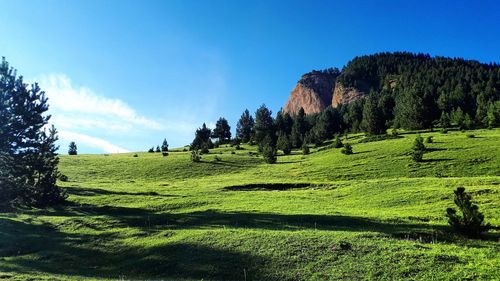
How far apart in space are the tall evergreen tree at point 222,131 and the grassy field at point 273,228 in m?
94.3

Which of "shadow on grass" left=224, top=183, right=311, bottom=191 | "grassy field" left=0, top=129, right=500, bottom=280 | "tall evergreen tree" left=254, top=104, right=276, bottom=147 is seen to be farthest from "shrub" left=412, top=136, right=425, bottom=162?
"tall evergreen tree" left=254, top=104, right=276, bottom=147

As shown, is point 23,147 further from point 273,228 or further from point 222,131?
point 222,131

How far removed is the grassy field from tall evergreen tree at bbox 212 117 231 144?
94.3m

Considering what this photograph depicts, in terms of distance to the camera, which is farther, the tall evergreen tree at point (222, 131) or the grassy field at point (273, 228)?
the tall evergreen tree at point (222, 131)

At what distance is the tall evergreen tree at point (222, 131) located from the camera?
162m

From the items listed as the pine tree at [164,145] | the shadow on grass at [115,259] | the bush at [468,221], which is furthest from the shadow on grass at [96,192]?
the pine tree at [164,145]

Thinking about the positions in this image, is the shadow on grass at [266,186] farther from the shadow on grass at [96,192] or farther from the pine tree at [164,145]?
the pine tree at [164,145]

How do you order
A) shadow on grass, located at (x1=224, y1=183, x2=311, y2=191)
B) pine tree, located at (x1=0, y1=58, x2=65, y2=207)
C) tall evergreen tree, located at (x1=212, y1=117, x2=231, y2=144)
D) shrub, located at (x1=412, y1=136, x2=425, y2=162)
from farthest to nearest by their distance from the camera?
tall evergreen tree, located at (x1=212, y1=117, x2=231, y2=144)
shrub, located at (x1=412, y1=136, x2=425, y2=162)
shadow on grass, located at (x1=224, y1=183, x2=311, y2=191)
pine tree, located at (x1=0, y1=58, x2=65, y2=207)

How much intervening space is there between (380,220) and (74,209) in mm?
34742

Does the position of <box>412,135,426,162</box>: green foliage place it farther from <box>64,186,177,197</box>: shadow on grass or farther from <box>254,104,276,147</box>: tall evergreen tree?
<box>254,104,276,147</box>: tall evergreen tree

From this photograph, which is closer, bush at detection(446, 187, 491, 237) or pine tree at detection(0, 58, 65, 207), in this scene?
bush at detection(446, 187, 491, 237)

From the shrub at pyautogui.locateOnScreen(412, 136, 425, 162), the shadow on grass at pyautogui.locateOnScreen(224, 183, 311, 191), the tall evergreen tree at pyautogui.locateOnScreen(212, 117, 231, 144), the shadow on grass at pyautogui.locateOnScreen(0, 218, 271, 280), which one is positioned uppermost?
the tall evergreen tree at pyautogui.locateOnScreen(212, 117, 231, 144)

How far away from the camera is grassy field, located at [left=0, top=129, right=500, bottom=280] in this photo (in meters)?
21.4

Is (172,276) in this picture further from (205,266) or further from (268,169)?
(268,169)
